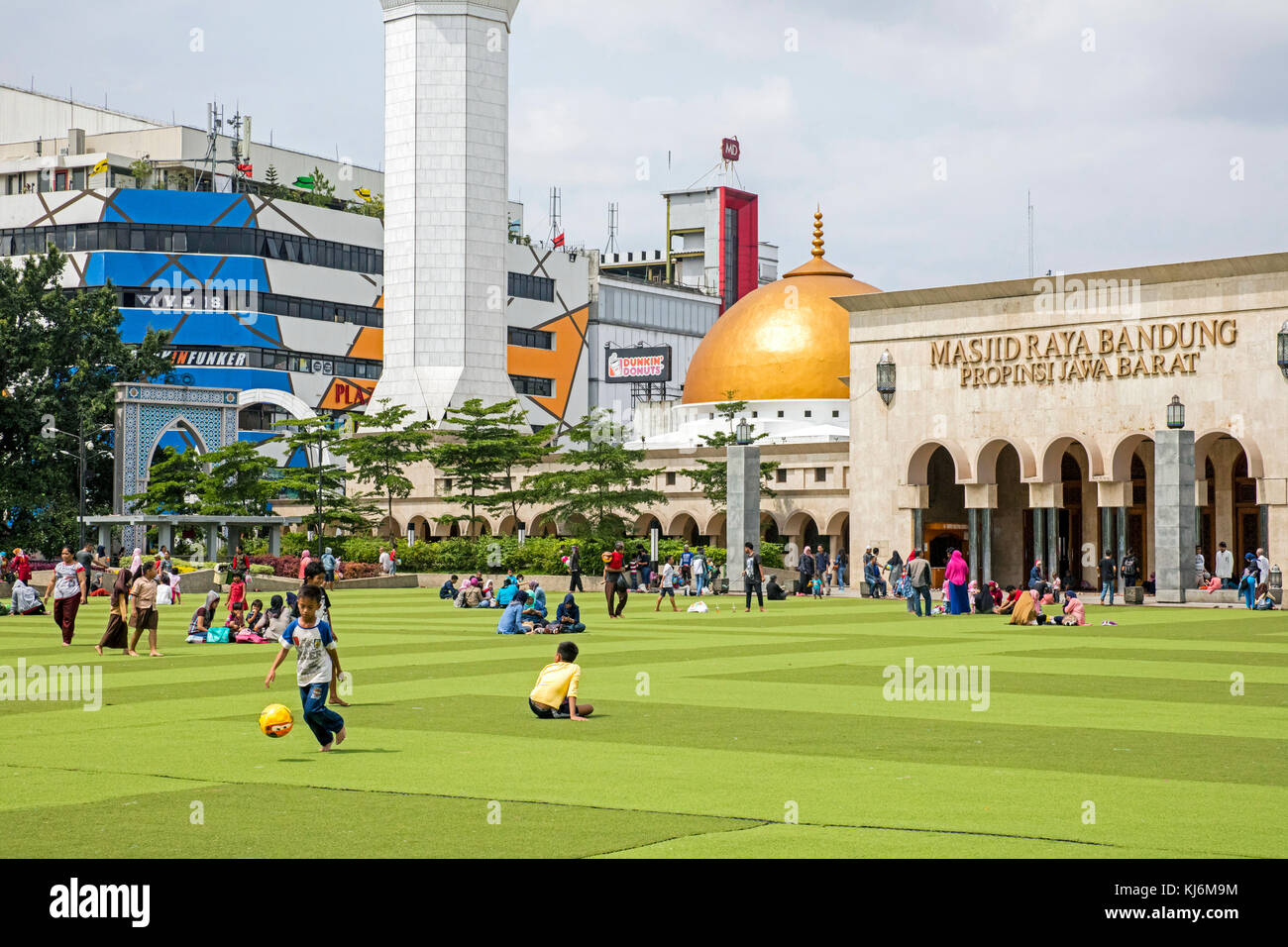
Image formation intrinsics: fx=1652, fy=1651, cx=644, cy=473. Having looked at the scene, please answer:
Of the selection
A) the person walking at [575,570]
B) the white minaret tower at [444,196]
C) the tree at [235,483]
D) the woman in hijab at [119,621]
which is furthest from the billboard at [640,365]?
the woman in hijab at [119,621]

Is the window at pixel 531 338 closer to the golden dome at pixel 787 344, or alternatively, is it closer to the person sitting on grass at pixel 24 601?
the golden dome at pixel 787 344

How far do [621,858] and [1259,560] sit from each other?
35643mm

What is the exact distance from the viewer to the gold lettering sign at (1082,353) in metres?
48.5

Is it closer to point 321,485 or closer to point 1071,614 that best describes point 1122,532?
point 1071,614

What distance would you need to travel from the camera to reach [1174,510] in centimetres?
4447

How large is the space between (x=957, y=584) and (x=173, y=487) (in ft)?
134

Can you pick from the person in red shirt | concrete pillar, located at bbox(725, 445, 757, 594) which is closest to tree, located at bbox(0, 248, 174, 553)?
concrete pillar, located at bbox(725, 445, 757, 594)

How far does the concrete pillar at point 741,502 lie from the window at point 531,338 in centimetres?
6076

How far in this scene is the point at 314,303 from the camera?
99312mm

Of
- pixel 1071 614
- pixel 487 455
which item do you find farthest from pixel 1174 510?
pixel 487 455

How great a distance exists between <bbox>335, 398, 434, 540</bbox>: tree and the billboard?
29549 mm

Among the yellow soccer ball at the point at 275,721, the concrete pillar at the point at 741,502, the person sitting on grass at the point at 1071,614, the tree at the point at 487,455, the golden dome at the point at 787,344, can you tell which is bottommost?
the yellow soccer ball at the point at 275,721

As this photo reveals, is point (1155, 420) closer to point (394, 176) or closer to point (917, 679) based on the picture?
point (917, 679)
